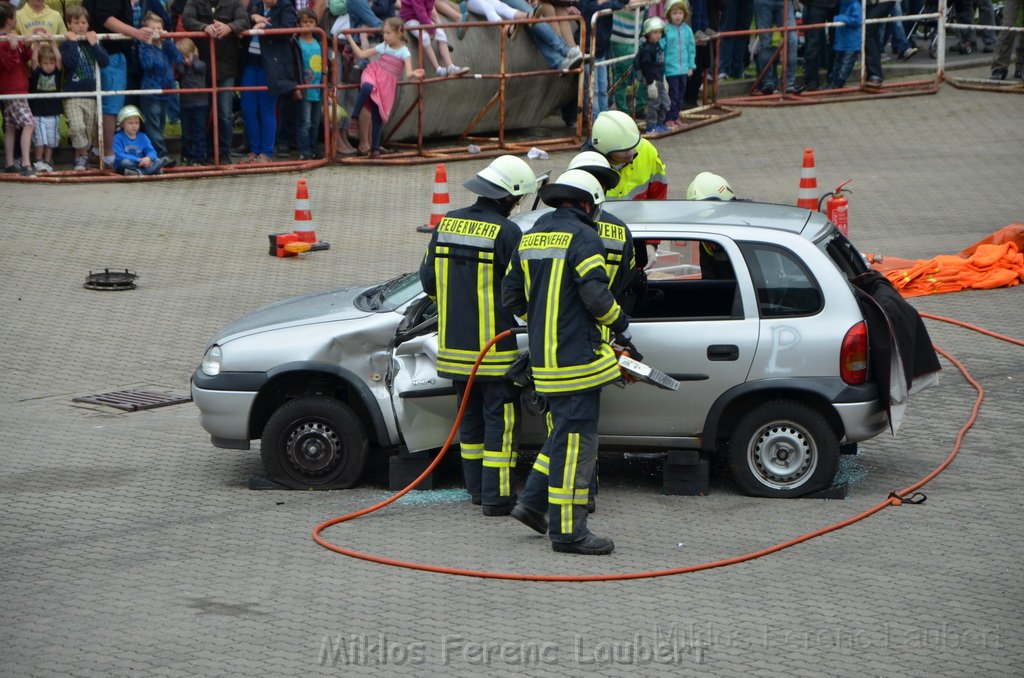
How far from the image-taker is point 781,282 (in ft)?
25.1

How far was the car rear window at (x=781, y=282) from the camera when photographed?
7.59 metres

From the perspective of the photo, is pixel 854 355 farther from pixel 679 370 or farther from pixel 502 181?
pixel 502 181

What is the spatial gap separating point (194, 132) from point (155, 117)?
0.53 metres

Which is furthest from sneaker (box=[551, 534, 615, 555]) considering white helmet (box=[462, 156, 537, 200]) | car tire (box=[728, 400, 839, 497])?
white helmet (box=[462, 156, 537, 200])

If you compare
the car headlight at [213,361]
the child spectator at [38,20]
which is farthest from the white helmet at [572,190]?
the child spectator at [38,20]

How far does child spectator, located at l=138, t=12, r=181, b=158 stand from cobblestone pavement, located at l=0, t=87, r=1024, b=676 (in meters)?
4.06

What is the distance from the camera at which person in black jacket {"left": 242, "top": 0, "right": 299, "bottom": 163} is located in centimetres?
1644

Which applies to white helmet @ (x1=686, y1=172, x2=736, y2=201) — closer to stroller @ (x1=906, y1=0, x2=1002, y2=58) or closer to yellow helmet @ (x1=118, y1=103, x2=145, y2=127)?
yellow helmet @ (x1=118, y1=103, x2=145, y2=127)

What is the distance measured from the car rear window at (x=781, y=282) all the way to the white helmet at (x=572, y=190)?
39.6 inches

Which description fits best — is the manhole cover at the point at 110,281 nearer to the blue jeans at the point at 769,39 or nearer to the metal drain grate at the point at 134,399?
the metal drain grate at the point at 134,399

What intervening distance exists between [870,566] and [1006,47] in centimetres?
1607

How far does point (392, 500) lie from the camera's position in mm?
7699

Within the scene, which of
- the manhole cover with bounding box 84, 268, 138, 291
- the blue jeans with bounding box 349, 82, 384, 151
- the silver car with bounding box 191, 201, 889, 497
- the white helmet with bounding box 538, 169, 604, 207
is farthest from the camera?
the blue jeans with bounding box 349, 82, 384, 151

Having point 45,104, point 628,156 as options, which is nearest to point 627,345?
point 628,156
